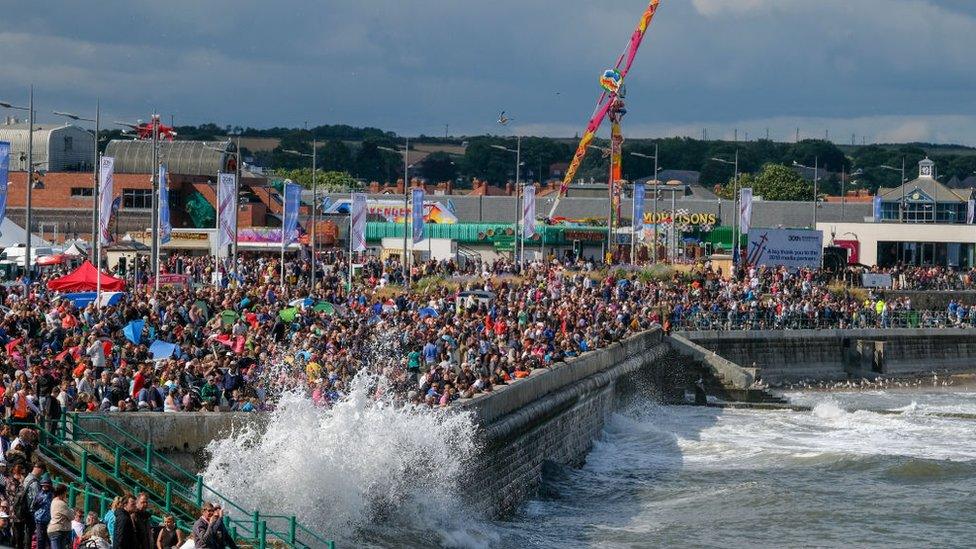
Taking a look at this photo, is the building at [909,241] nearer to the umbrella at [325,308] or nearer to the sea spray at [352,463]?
the umbrella at [325,308]

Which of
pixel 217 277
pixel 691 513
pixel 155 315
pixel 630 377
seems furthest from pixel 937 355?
pixel 155 315

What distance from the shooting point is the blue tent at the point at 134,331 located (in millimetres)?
30219

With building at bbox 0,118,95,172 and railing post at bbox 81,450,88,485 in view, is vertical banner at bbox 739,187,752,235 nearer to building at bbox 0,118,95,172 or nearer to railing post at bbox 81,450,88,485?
building at bbox 0,118,95,172

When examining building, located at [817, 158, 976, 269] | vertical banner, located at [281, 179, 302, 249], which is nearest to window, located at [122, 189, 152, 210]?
vertical banner, located at [281, 179, 302, 249]

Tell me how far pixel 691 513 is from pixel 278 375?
9.07 meters

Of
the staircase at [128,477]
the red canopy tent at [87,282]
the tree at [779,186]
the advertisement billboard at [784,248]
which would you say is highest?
the tree at [779,186]

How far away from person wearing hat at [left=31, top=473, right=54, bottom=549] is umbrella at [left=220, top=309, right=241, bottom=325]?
1718cm

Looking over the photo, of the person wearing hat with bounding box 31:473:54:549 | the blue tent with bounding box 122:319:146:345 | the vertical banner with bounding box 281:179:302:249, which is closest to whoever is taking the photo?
the person wearing hat with bounding box 31:473:54:549

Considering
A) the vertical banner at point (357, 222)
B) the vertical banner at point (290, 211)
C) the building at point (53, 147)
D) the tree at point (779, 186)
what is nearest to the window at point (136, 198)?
the building at point (53, 147)

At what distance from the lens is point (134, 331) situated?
30.4 metres

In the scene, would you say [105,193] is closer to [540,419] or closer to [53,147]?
[540,419]

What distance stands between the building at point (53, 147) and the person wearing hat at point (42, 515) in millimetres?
75700

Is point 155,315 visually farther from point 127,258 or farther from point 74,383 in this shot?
point 127,258

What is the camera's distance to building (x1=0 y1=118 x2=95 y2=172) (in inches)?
3642
